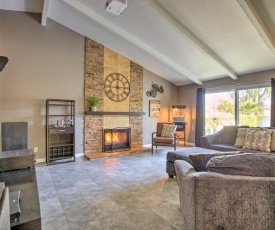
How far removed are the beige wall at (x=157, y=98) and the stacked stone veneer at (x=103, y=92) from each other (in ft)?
0.67

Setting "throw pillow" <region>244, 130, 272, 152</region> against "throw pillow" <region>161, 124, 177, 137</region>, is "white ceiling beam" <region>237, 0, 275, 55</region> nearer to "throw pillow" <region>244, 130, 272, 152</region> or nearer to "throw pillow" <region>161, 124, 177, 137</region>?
"throw pillow" <region>244, 130, 272, 152</region>

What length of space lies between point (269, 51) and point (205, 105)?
2706 millimetres

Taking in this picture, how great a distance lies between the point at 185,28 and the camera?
3.79m

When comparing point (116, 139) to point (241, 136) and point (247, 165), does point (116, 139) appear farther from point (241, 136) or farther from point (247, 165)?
point (247, 165)

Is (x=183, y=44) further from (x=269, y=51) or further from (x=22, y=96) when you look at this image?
(x=22, y=96)

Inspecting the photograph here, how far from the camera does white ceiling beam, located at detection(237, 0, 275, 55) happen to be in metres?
2.74

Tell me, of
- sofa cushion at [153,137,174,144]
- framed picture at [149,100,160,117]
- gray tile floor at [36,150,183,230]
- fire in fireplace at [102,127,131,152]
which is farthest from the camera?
framed picture at [149,100,160,117]

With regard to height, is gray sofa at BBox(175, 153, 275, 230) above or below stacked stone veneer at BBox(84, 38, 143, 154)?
below

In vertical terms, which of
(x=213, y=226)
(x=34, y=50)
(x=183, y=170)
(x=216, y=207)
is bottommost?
(x=213, y=226)

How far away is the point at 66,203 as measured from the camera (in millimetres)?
2471

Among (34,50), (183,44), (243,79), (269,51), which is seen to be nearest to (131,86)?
(183,44)

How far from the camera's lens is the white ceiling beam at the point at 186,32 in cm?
331

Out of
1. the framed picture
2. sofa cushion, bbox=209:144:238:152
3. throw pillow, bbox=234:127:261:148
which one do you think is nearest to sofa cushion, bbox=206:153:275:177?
sofa cushion, bbox=209:144:238:152

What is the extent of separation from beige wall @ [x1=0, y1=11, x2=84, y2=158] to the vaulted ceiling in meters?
0.30
